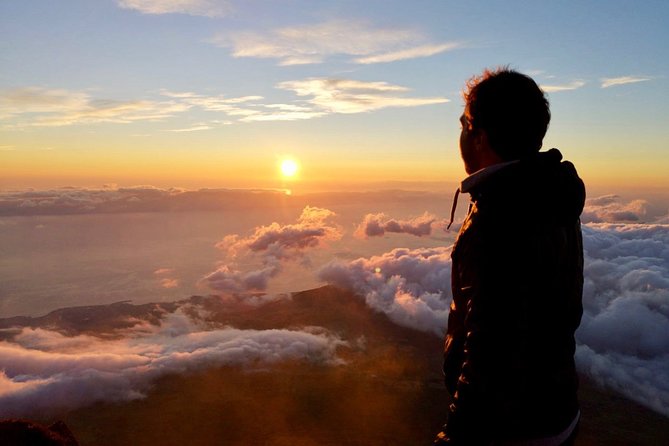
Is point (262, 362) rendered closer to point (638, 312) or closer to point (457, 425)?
point (638, 312)

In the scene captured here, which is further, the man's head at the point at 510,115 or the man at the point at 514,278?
the man's head at the point at 510,115

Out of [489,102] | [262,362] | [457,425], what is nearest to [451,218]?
[489,102]

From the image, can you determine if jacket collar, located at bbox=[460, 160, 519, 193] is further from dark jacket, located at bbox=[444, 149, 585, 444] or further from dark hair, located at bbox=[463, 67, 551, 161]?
dark hair, located at bbox=[463, 67, 551, 161]

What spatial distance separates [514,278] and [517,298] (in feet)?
0.28

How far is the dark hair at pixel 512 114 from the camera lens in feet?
6.80

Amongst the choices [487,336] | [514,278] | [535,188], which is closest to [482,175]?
[535,188]

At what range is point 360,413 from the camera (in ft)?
391

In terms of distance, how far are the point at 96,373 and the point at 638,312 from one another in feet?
641

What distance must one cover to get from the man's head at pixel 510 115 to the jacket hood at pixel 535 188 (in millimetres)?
116

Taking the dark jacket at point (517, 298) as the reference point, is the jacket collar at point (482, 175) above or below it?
above

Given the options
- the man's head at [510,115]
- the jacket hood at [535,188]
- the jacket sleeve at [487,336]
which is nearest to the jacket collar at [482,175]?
the jacket hood at [535,188]

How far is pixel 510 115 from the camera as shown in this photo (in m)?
2.07

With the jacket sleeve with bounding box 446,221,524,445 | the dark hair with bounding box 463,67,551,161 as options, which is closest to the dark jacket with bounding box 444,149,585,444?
the jacket sleeve with bounding box 446,221,524,445

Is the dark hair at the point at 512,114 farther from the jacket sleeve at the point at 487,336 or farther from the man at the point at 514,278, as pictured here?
the jacket sleeve at the point at 487,336
